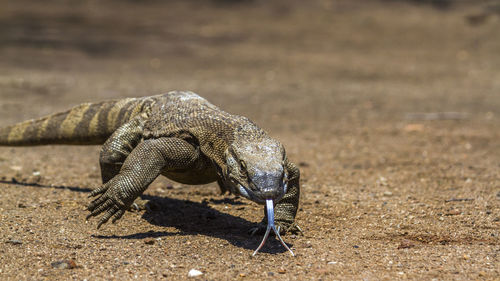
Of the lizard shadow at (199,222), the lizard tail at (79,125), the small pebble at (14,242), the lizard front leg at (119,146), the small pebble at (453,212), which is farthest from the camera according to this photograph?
the lizard tail at (79,125)

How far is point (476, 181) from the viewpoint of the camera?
274 inches

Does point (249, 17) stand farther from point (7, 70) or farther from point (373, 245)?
point (373, 245)

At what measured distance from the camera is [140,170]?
498 centimetres

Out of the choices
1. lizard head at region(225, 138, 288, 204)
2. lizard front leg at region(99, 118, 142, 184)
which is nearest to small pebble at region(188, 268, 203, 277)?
lizard head at region(225, 138, 288, 204)

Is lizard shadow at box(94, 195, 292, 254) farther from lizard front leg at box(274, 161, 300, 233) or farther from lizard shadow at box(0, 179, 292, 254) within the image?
lizard front leg at box(274, 161, 300, 233)

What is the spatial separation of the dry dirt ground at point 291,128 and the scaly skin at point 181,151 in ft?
1.32

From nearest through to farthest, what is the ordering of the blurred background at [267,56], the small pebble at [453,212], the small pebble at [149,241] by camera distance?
the small pebble at [149,241], the small pebble at [453,212], the blurred background at [267,56]

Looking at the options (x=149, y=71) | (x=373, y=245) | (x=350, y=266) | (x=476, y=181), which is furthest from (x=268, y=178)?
(x=149, y=71)

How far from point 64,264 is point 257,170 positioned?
1.59 meters

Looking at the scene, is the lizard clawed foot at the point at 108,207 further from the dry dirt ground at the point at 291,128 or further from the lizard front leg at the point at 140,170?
the dry dirt ground at the point at 291,128

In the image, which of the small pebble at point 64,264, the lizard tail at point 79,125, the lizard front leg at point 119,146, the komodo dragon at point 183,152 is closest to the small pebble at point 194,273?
the komodo dragon at point 183,152

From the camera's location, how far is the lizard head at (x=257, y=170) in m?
4.11

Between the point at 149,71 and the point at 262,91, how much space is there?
349cm

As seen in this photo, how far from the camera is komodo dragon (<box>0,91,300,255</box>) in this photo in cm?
427
